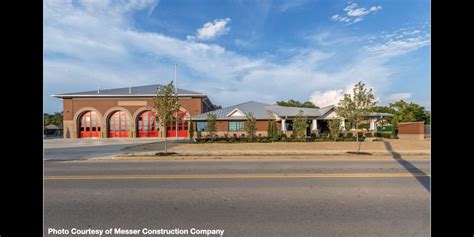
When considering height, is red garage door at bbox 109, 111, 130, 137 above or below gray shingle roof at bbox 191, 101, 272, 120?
below

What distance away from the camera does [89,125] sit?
3291 centimetres

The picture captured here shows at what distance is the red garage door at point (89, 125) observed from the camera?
32750 mm

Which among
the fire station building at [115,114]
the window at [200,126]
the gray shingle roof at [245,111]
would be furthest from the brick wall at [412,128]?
the fire station building at [115,114]

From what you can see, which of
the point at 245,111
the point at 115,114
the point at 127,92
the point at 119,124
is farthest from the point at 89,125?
the point at 245,111

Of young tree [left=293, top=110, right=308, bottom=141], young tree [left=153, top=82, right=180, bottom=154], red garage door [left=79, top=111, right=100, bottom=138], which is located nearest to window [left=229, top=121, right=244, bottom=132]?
young tree [left=293, top=110, right=308, bottom=141]

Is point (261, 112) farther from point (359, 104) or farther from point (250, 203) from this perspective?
point (250, 203)

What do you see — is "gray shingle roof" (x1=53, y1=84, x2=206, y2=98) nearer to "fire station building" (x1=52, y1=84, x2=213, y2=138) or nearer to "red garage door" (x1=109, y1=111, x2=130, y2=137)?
"fire station building" (x1=52, y1=84, x2=213, y2=138)

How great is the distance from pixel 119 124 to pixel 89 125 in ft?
15.4

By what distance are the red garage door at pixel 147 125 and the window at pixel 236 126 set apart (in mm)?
12011

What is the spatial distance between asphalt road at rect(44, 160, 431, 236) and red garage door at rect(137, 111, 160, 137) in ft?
87.0

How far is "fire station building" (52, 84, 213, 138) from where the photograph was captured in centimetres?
3216
